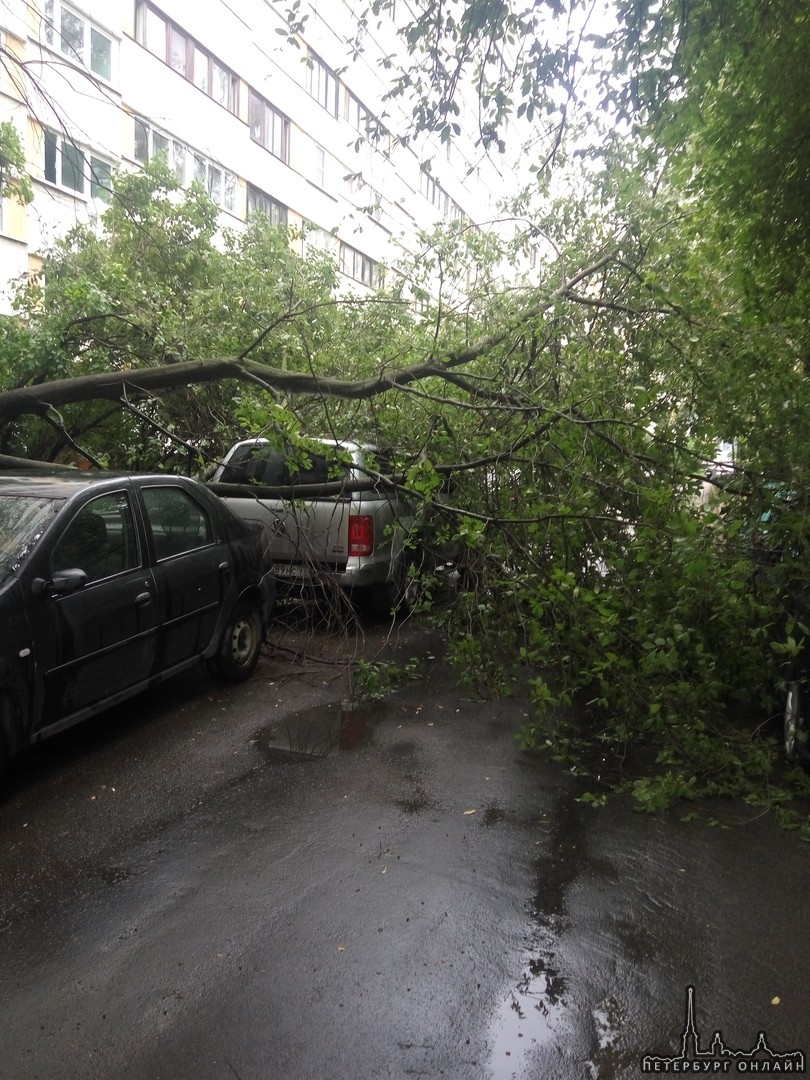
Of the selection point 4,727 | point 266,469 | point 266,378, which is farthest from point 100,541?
point 266,469

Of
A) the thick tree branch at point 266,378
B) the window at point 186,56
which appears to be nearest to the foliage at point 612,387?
the thick tree branch at point 266,378

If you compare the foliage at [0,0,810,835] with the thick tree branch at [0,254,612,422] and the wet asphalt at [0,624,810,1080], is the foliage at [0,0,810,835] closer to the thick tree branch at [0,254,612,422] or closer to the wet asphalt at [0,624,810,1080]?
the thick tree branch at [0,254,612,422]

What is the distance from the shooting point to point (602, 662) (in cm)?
584

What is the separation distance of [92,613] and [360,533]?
4042 mm

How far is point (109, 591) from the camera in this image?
219 inches

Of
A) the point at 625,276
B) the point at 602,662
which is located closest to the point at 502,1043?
the point at 602,662

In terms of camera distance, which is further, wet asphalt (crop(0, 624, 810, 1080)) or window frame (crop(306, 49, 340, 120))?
window frame (crop(306, 49, 340, 120))

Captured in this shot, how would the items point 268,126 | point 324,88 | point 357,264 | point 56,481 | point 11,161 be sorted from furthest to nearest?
point 357,264 < point 324,88 < point 268,126 < point 11,161 < point 56,481

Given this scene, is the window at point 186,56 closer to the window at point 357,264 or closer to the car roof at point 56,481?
the window at point 357,264

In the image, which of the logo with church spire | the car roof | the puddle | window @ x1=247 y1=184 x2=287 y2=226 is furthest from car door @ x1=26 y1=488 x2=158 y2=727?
window @ x1=247 y1=184 x2=287 y2=226

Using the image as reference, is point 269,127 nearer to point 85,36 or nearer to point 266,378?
point 85,36

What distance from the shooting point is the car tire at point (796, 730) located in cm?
539

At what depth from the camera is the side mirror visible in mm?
4930

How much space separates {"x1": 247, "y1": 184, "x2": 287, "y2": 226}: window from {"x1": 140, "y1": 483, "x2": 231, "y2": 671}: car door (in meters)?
21.8
